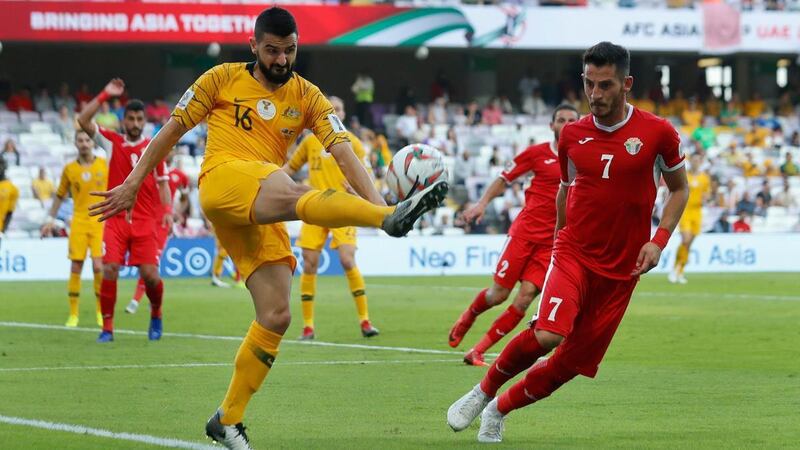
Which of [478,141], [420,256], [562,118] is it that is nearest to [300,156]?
[562,118]

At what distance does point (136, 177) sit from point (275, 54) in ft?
3.27

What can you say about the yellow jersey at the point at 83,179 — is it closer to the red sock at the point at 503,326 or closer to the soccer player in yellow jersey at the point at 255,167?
the red sock at the point at 503,326

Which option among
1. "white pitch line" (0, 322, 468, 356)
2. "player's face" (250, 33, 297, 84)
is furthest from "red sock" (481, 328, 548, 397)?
"white pitch line" (0, 322, 468, 356)

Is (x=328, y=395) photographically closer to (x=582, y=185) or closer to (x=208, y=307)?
(x=582, y=185)

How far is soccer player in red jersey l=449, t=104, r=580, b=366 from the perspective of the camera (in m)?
12.7

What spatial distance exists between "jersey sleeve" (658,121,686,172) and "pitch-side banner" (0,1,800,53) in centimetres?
2824

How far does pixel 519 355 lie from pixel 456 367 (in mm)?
4133

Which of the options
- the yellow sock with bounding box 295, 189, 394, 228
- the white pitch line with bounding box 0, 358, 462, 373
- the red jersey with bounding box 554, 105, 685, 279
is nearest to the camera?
the yellow sock with bounding box 295, 189, 394, 228

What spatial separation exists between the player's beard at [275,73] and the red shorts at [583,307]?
1.85 metres

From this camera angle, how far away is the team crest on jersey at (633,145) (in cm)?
814

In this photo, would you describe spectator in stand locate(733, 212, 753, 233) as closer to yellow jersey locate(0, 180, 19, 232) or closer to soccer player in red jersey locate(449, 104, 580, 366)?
yellow jersey locate(0, 180, 19, 232)

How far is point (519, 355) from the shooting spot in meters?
8.32

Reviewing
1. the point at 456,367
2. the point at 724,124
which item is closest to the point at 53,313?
the point at 456,367

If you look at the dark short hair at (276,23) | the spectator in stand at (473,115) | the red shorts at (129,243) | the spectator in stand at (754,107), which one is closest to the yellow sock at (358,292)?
the red shorts at (129,243)
